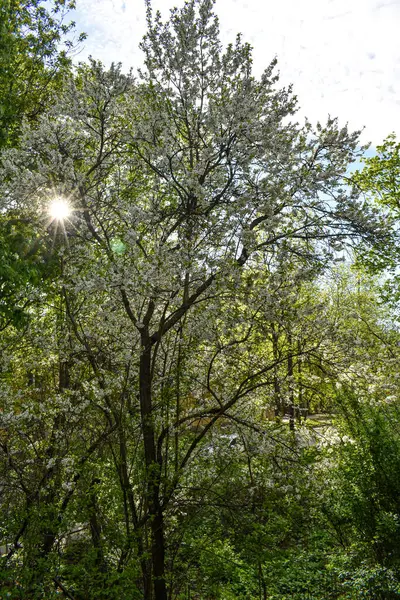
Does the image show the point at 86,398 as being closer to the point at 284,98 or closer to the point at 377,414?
the point at 377,414

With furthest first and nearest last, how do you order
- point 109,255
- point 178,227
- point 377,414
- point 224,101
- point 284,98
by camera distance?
point 377,414 < point 284,98 < point 178,227 < point 224,101 < point 109,255

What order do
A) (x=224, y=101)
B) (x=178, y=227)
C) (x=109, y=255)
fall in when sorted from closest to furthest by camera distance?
1. (x=109, y=255)
2. (x=224, y=101)
3. (x=178, y=227)

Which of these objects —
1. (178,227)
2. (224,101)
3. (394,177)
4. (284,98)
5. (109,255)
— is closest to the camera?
(109,255)

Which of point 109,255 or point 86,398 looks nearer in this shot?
point 109,255

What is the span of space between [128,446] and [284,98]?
224 inches

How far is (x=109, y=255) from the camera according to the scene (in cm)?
494

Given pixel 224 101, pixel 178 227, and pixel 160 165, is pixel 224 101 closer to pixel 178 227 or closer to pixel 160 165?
pixel 160 165

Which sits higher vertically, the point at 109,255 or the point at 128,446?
the point at 109,255

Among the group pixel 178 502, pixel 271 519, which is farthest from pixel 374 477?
pixel 178 502

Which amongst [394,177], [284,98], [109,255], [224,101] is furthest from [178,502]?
[394,177]

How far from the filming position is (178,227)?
5.68 m

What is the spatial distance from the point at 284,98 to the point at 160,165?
87.1 inches

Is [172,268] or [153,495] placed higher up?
[172,268]

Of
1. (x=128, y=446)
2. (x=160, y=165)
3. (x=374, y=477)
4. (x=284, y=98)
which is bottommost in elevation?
(x=374, y=477)
